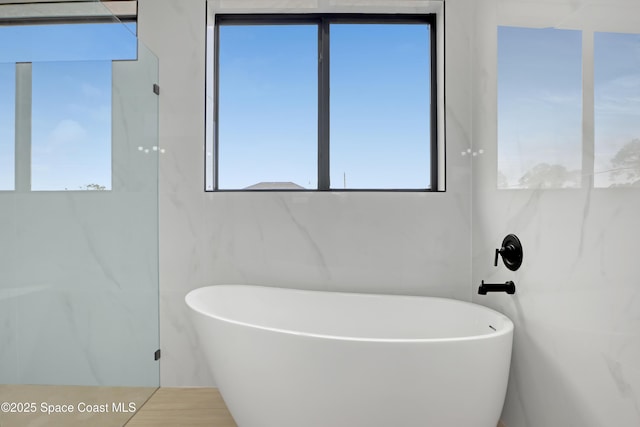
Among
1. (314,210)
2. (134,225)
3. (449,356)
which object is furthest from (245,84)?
(449,356)

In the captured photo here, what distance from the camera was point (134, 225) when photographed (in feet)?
6.02

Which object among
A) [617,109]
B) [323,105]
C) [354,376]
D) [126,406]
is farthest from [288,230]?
[617,109]

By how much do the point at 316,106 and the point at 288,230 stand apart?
2.68 feet

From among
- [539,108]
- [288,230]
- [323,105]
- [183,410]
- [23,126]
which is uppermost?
[323,105]

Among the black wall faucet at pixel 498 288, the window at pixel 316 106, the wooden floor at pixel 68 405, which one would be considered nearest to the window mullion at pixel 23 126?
the wooden floor at pixel 68 405

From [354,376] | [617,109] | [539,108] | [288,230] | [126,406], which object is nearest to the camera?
[617,109]

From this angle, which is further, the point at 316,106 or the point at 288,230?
the point at 316,106

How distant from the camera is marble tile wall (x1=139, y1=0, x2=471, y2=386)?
2.05 meters

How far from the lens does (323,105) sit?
222cm

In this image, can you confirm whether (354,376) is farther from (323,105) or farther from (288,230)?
(323,105)

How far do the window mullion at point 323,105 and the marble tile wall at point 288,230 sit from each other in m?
0.22

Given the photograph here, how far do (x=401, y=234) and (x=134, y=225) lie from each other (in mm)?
1421

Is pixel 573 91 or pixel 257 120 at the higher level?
pixel 257 120

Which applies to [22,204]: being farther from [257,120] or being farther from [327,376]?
[257,120]
